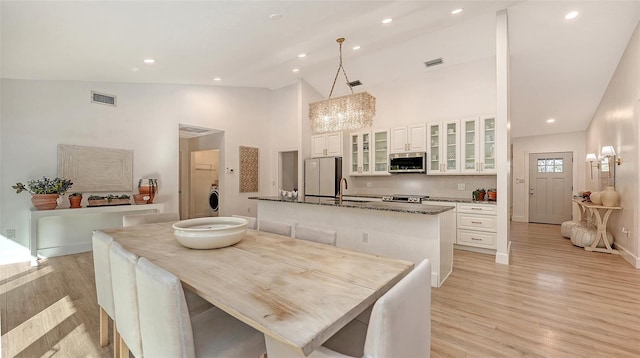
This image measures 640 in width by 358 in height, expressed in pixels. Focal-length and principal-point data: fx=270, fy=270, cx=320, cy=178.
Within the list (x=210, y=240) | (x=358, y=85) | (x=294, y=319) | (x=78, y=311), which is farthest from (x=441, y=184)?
(x=78, y=311)

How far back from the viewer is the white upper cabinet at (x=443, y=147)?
4609 millimetres

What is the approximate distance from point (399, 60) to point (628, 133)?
3336 mm

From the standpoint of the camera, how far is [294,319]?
35.2 inches

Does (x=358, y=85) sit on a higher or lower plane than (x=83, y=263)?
higher

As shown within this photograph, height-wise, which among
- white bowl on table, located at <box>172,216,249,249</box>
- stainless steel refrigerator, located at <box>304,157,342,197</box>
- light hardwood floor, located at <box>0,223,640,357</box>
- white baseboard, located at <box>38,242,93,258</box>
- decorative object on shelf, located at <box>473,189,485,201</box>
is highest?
stainless steel refrigerator, located at <box>304,157,342,197</box>

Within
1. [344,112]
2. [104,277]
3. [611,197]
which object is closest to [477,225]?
[611,197]

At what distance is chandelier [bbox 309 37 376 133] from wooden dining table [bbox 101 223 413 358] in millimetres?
2136

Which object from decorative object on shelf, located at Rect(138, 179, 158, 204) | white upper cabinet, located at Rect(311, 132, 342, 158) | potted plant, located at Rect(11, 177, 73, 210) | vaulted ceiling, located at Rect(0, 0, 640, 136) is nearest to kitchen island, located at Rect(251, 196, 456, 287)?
white upper cabinet, located at Rect(311, 132, 342, 158)

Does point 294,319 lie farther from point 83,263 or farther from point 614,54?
point 614,54

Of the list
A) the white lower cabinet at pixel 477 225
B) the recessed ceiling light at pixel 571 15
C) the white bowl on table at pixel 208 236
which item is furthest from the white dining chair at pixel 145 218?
the recessed ceiling light at pixel 571 15

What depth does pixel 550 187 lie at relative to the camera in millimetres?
6727

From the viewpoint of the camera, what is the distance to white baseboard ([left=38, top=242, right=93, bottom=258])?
3.92 meters

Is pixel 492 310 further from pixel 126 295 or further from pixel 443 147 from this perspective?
pixel 443 147

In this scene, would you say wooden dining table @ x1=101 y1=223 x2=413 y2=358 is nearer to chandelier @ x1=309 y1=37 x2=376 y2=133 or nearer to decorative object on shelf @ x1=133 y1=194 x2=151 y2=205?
chandelier @ x1=309 y1=37 x2=376 y2=133
